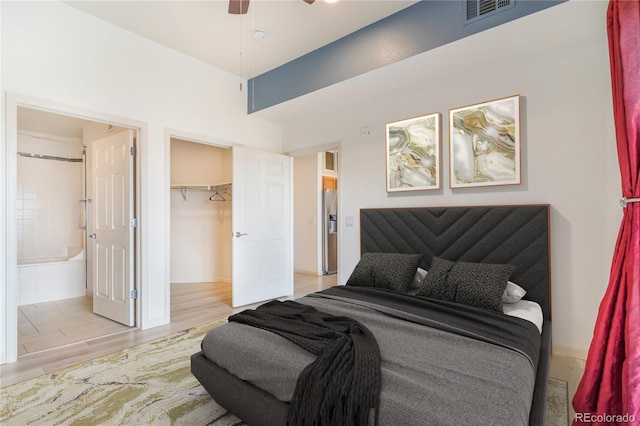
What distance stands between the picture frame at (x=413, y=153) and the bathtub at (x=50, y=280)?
455cm

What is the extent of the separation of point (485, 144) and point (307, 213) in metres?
4.01

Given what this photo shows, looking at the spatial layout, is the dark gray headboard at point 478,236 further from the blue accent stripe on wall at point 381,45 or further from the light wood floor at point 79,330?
the light wood floor at point 79,330

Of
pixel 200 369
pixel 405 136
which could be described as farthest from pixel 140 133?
pixel 405 136

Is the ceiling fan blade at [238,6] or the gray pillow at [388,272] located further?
the gray pillow at [388,272]

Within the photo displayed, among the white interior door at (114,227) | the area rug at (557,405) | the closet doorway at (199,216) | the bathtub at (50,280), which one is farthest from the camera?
the closet doorway at (199,216)

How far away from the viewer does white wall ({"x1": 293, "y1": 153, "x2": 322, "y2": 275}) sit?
6.28 m

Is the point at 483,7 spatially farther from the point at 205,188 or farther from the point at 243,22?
the point at 205,188

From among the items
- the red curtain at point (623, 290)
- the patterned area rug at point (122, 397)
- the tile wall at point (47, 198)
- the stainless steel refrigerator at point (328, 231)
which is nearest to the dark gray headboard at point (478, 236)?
the patterned area rug at point (122, 397)

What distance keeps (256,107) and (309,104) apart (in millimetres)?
784

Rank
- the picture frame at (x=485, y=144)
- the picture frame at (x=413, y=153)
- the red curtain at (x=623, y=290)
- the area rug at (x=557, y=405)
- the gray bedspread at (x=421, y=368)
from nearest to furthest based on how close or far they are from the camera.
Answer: the gray bedspread at (x=421, y=368), the red curtain at (x=623, y=290), the area rug at (x=557, y=405), the picture frame at (x=485, y=144), the picture frame at (x=413, y=153)

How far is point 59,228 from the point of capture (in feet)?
17.4

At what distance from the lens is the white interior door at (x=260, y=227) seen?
4.07 metres

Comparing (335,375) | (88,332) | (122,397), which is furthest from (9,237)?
(335,375)

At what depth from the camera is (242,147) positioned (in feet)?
13.7
